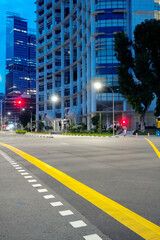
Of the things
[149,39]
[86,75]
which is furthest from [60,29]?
[149,39]

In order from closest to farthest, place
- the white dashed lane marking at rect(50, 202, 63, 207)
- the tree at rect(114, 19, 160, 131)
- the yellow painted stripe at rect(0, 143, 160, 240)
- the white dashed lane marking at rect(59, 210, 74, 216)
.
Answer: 1. the yellow painted stripe at rect(0, 143, 160, 240)
2. the white dashed lane marking at rect(59, 210, 74, 216)
3. the white dashed lane marking at rect(50, 202, 63, 207)
4. the tree at rect(114, 19, 160, 131)

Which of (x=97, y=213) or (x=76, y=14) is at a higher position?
(x=76, y=14)

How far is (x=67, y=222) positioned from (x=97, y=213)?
0.73 meters

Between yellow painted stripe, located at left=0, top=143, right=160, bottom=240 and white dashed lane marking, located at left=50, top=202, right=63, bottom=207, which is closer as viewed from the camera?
yellow painted stripe, located at left=0, top=143, right=160, bottom=240

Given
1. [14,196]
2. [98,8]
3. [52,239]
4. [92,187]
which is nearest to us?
[52,239]

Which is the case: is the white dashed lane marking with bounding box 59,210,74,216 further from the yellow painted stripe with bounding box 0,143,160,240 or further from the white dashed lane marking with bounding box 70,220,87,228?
the yellow painted stripe with bounding box 0,143,160,240

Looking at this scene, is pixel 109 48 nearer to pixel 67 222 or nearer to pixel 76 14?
pixel 76 14

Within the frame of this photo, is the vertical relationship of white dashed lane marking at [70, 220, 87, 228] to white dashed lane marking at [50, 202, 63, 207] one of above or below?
above

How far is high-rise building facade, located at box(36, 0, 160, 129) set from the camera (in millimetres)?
68250

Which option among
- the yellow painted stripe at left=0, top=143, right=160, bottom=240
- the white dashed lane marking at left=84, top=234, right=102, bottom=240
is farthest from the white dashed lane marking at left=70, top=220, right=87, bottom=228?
the yellow painted stripe at left=0, top=143, right=160, bottom=240

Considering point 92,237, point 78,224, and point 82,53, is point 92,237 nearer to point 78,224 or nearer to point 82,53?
point 78,224

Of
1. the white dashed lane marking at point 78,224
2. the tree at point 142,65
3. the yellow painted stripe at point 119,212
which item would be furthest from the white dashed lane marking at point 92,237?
the tree at point 142,65

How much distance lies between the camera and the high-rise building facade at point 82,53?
68250 millimetres

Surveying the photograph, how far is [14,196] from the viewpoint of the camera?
607 centimetres
